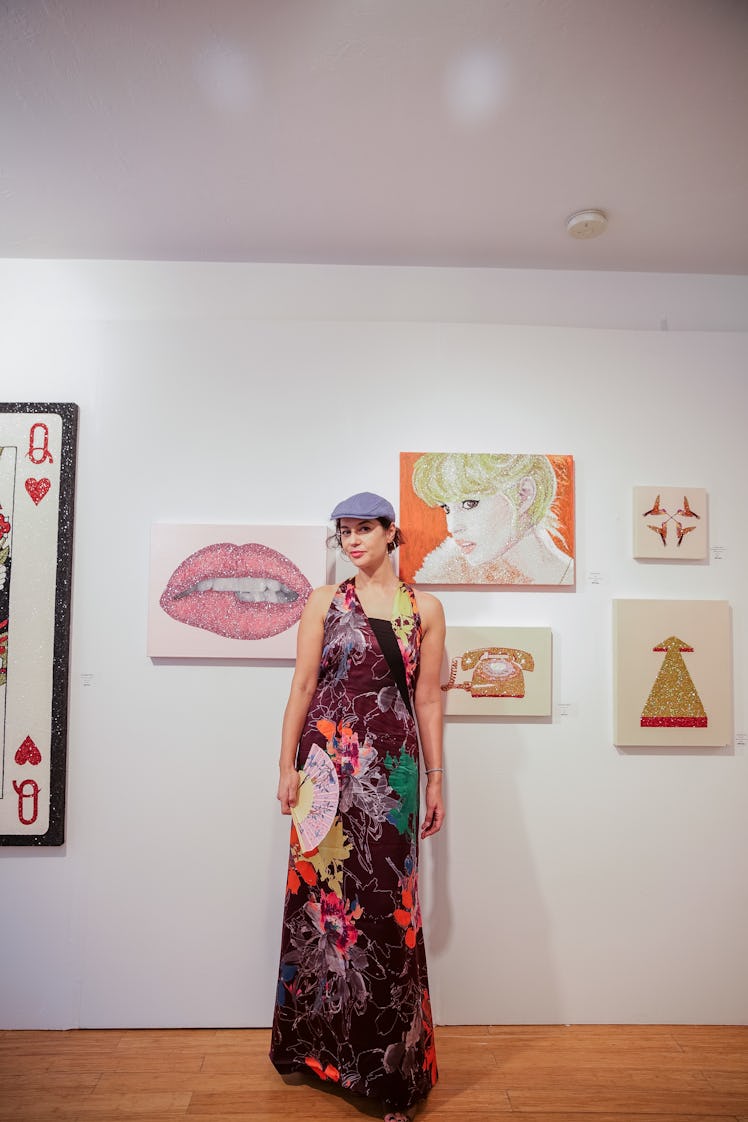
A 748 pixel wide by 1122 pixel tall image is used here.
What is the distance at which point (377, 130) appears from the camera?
78.6 inches

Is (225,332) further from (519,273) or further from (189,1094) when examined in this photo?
(189,1094)

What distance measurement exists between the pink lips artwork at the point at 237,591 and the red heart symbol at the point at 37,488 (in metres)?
0.57

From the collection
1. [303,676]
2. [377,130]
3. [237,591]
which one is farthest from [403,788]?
[377,130]

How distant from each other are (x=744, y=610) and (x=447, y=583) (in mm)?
1136

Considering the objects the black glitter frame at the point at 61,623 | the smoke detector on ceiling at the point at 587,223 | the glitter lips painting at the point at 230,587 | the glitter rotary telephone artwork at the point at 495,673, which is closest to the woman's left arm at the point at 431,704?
the glitter rotary telephone artwork at the point at 495,673

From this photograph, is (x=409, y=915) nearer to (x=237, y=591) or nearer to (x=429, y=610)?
(x=429, y=610)

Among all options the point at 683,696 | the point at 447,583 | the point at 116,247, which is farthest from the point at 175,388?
the point at 683,696

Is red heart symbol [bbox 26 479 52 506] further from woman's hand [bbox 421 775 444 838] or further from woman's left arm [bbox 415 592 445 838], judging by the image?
woman's hand [bbox 421 775 444 838]

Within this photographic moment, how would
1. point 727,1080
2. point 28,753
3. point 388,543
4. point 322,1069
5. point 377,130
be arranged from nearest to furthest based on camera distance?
point 377,130
point 322,1069
point 727,1080
point 388,543
point 28,753

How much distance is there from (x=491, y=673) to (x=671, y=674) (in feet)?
2.20

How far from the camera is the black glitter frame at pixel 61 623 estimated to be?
2.51 m

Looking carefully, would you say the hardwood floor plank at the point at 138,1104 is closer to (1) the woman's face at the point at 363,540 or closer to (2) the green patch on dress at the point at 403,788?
(2) the green patch on dress at the point at 403,788

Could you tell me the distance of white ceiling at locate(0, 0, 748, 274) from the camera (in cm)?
166

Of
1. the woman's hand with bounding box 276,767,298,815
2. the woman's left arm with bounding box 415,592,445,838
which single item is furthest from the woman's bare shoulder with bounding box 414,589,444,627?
the woman's hand with bounding box 276,767,298,815
